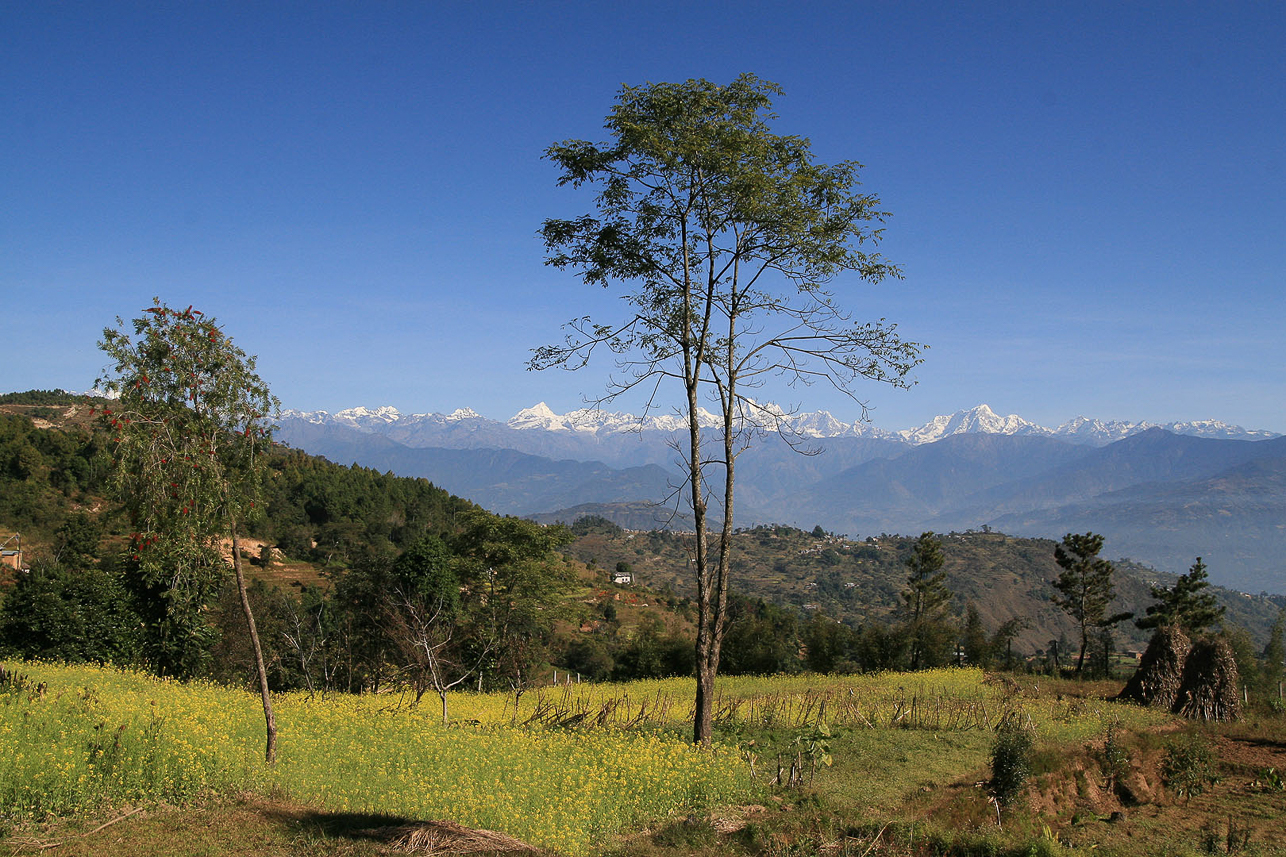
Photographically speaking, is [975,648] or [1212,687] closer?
[1212,687]

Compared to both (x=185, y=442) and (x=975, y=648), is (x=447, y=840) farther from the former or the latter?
(x=975, y=648)

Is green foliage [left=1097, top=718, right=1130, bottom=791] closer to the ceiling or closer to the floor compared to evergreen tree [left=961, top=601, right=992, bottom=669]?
closer to the ceiling

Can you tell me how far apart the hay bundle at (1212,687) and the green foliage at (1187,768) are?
5580 millimetres

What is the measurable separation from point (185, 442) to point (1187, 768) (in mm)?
17476

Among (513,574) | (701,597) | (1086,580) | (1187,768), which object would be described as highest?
(701,597)

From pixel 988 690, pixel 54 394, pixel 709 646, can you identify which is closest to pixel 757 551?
pixel 54 394

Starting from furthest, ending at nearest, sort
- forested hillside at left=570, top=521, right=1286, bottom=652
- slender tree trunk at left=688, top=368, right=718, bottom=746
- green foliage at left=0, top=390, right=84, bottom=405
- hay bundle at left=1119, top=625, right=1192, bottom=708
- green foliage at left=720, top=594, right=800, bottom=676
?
forested hillside at left=570, top=521, right=1286, bottom=652
green foliage at left=0, top=390, right=84, bottom=405
green foliage at left=720, top=594, right=800, bottom=676
hay bundle at left=1119, top=625, right=1192, bottom=708
slender tree trunk at left=688, top=368, right=718, bottom=746

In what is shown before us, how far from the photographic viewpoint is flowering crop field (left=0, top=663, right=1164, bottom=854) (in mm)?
8578

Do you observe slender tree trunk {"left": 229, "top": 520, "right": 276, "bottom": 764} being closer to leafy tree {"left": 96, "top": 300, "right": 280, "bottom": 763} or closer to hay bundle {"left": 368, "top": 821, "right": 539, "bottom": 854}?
leafy tree {"left": 96, "top": 300, "right": 280, "bottom": 763}

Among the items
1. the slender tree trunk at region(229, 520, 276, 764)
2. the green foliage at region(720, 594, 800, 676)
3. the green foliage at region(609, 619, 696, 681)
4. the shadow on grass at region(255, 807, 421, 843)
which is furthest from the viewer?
the green foliage at region(720, 594, 800, 676)

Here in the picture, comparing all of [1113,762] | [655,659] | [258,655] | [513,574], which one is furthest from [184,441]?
[655,659]

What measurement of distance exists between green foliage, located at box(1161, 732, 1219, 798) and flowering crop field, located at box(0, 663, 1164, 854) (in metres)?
1.68

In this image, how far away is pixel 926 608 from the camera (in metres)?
45.2

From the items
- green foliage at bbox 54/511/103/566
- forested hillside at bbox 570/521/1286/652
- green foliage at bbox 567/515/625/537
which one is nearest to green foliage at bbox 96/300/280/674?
green foliage at bbox 54/511/103/566
